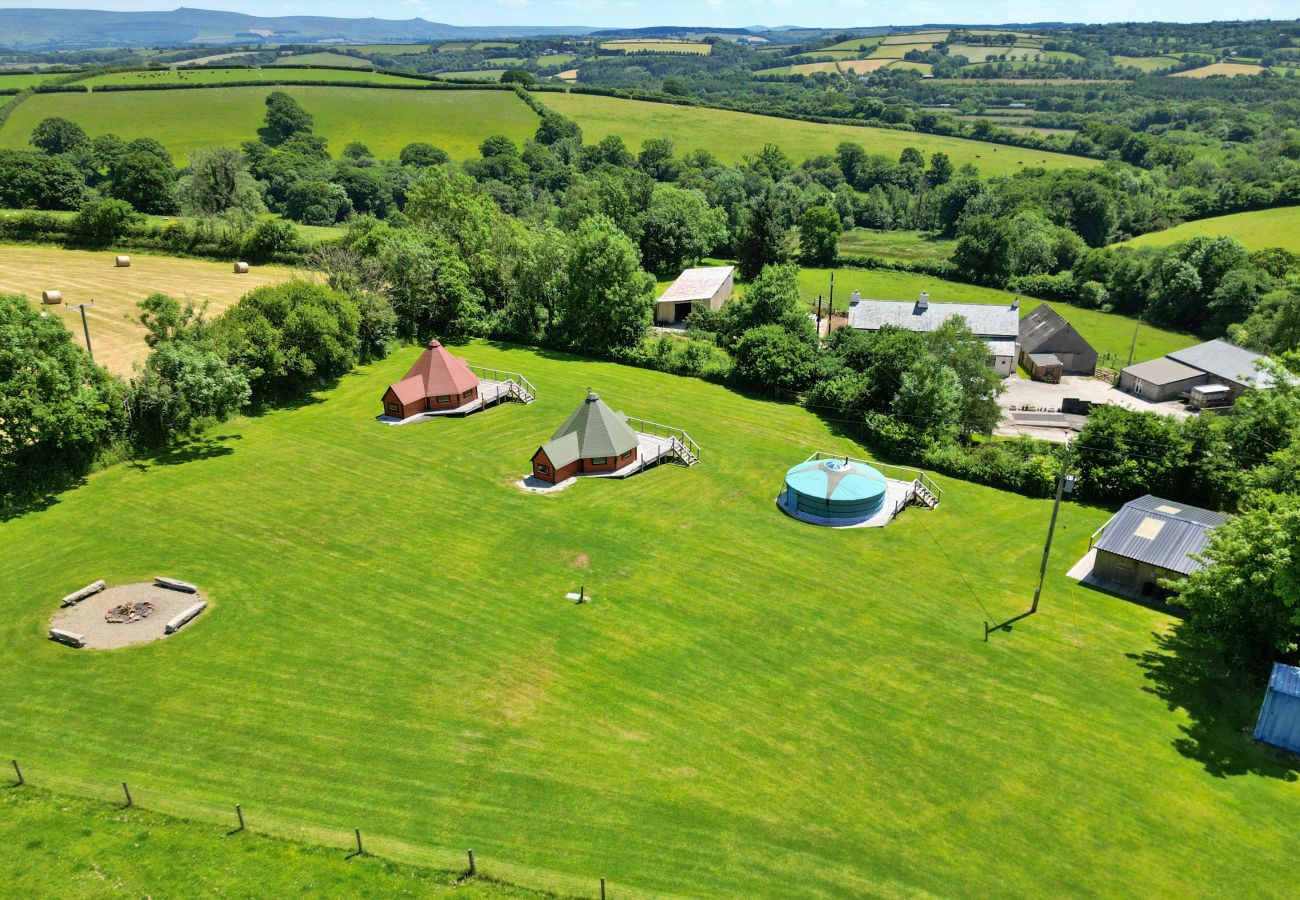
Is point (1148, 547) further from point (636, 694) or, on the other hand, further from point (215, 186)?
point (215, 186)

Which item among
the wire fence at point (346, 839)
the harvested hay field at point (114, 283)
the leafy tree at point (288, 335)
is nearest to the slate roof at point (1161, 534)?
the wire fence at point (346, 839)

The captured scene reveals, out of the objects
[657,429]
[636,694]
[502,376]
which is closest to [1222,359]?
[657,429]

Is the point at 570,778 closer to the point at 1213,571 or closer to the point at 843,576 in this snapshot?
the point at 843,576

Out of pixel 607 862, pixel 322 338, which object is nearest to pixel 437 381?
pixel 322 338

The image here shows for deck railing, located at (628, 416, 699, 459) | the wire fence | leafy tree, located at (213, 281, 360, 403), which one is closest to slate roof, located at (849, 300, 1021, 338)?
deck railing, located at (628, 416, 699, 459)

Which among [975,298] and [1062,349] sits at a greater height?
[975,298]

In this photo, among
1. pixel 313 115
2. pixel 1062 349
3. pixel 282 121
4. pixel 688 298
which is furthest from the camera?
pixel 313 115

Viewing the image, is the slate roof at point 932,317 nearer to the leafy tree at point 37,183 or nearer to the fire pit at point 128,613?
the fire pit at point 128,613
